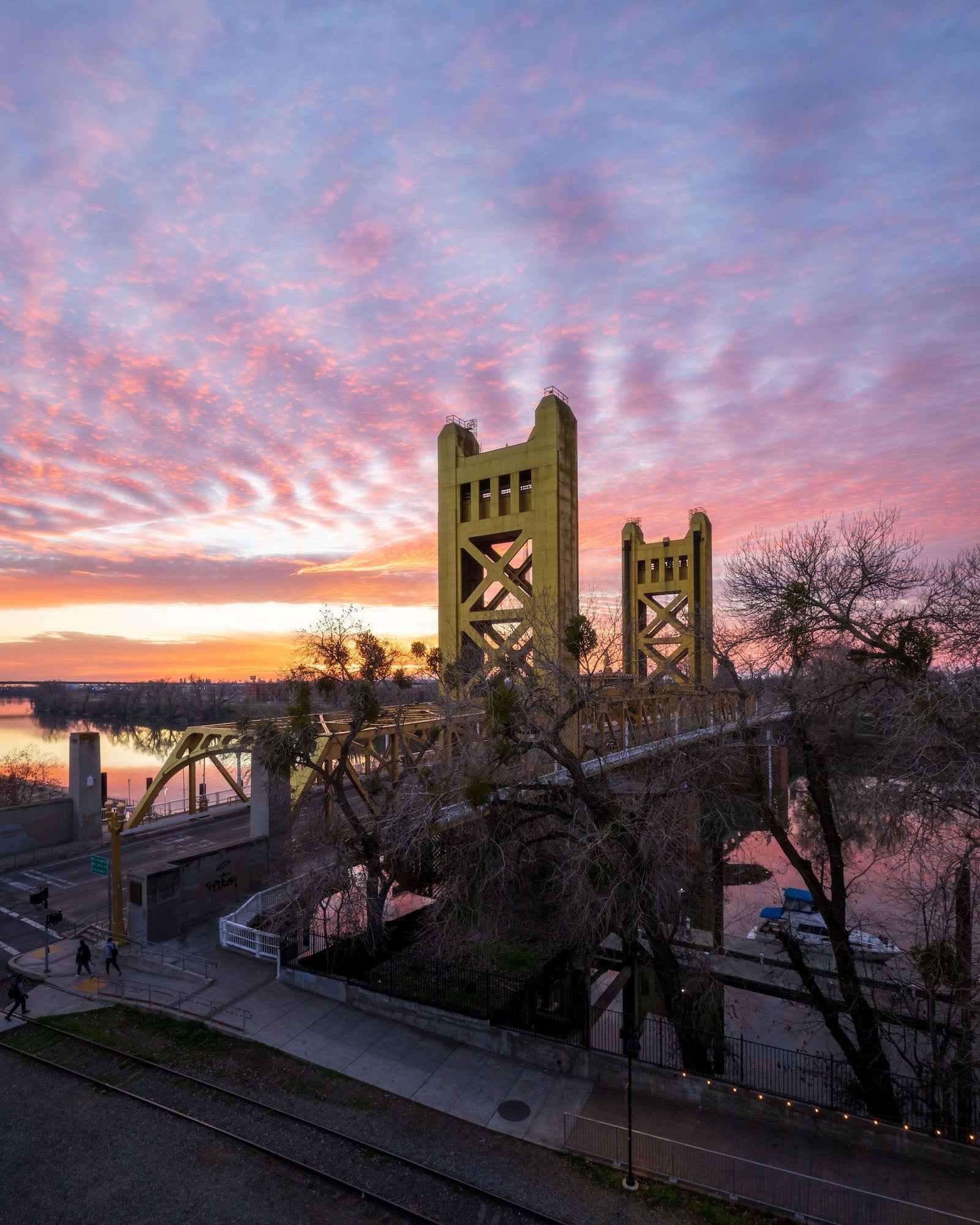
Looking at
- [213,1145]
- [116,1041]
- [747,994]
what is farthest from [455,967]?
[747,994]

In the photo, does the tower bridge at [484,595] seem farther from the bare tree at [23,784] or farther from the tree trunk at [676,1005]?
the bare tree at [23,784]

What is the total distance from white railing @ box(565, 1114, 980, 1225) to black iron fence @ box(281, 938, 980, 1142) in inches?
58.2

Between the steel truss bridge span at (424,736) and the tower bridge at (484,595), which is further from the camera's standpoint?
the tower bridge at (484,595)

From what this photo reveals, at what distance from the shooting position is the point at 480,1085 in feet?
40.7

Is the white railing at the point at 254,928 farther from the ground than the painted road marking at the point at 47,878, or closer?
farther from the ground

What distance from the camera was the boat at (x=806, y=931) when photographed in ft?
64.0

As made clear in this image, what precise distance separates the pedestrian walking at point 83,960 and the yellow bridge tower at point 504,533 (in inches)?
442

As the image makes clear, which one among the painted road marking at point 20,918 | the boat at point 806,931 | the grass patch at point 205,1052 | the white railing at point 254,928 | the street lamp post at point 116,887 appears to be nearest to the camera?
the grass patch at point 205,1052

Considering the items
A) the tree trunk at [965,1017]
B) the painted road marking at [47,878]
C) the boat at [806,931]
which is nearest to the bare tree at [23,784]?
the painted road marking at [47,878]

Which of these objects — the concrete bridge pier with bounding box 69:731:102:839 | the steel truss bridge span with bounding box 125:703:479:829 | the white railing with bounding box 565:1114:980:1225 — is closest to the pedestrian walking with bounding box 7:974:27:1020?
the steel truss bridge span with bounding box 125:703:479:829

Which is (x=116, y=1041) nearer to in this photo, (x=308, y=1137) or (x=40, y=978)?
(x=40, y=978)

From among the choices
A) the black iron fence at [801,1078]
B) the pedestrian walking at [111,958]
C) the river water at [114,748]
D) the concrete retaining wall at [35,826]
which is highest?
the concrete retaining wall at [35,826]

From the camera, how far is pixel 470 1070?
12.9 m

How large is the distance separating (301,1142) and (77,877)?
17.2 metres
